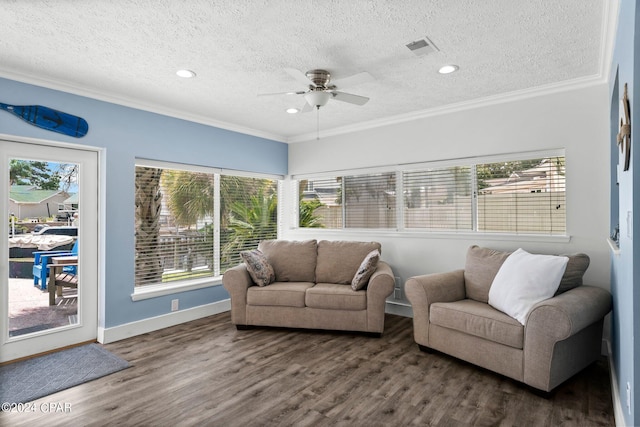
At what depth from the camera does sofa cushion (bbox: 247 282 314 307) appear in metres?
3.86

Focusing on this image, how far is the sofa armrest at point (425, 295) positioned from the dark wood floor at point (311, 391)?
0.23 meters

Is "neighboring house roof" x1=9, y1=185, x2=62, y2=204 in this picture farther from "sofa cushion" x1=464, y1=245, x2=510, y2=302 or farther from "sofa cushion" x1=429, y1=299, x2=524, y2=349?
"sofa cushion" x1=464, y1=245, x2=510, y2=302

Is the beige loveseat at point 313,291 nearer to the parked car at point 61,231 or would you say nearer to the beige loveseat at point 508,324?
the beige loveseat at point 508,324

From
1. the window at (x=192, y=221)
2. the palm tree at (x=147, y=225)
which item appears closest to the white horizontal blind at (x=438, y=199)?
the window at (x=192, y=221)

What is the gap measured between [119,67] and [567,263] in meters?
3.97

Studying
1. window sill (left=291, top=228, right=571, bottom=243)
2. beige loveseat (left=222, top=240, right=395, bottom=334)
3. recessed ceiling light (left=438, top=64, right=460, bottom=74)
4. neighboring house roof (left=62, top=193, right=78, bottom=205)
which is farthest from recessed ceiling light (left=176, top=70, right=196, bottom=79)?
window sill (left=291, top=228, right=571, bottom=243)

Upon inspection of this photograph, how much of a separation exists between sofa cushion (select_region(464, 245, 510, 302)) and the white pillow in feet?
0.89

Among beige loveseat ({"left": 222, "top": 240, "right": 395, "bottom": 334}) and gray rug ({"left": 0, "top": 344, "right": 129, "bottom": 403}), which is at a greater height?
beige loveseat ({"left": 222, "top": 240, "right": 395, "bottom": 334})

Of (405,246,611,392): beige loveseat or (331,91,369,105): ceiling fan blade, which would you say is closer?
(405,246,611,392): beige loveseat

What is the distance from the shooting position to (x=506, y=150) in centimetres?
375

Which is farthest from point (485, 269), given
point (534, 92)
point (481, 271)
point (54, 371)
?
point (54, 371)

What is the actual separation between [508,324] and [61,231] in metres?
3.99

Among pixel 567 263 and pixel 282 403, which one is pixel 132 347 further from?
pixel 567 263

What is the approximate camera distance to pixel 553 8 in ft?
7.13
